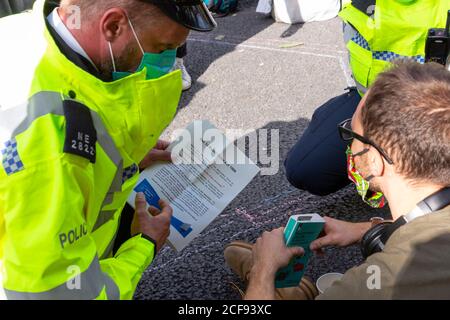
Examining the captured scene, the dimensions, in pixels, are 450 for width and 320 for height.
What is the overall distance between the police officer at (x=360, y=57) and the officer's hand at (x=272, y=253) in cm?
86

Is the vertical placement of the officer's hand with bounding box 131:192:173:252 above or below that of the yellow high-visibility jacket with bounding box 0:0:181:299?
below

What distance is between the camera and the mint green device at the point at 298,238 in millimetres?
1855

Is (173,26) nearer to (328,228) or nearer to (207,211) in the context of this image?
(207,211)

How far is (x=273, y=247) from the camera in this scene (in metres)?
1.89

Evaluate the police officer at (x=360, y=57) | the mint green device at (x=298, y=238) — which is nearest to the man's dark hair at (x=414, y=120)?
the mint green device at (x=298, y=238)

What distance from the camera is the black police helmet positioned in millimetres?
1543

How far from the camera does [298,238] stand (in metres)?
1.90

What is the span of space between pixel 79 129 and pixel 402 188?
93 centimetres

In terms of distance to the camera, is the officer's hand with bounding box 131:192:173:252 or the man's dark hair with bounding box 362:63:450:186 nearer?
the man's dark hair with bounding box 362:63:450:186

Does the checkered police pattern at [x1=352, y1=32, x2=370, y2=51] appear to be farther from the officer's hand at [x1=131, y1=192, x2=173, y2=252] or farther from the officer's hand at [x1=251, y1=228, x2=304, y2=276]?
the officer's hand at [x1=131, y1=192, x2=173, y2=252]

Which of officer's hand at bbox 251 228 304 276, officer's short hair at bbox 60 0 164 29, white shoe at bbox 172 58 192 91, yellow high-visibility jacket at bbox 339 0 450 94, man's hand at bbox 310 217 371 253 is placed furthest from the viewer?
white shoe at bbox 172 58 192 91

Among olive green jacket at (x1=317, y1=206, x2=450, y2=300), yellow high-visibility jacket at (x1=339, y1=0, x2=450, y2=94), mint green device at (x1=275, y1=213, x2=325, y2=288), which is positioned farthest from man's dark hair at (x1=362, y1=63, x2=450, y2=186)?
yellow high-visibility jacket at (x1=339, y1=0, x2=450, y2=94)

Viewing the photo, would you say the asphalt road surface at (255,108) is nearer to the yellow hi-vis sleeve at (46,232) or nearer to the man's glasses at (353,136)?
the man's glasses at (353,136)
